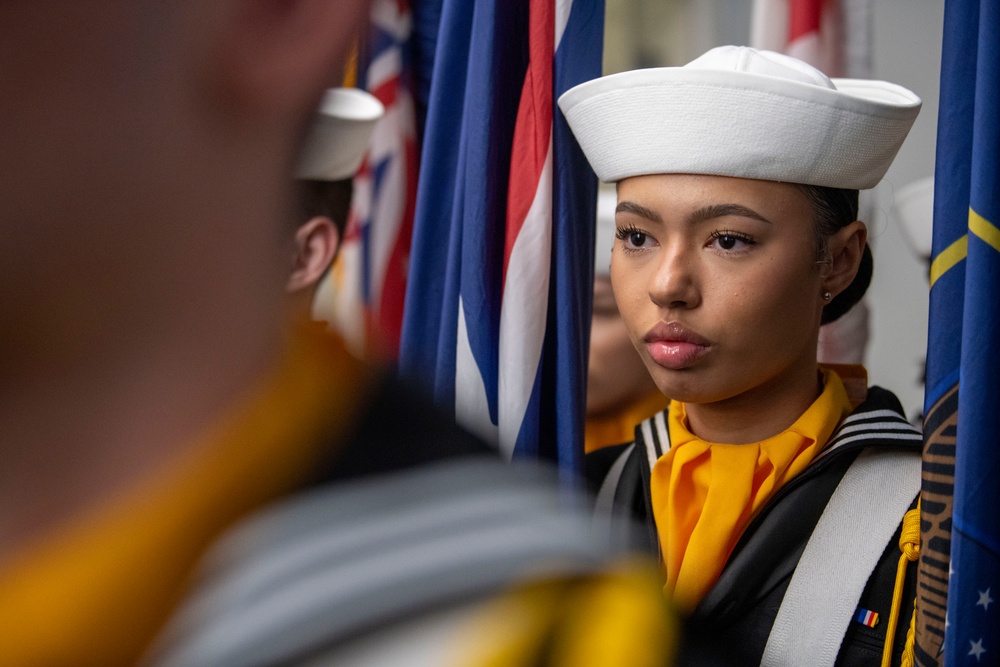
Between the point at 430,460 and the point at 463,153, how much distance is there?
1.04 m

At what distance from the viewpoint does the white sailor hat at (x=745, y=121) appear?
1166 mm

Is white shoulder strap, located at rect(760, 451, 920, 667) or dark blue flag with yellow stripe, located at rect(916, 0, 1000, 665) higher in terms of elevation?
dark blue flag with yellow stripe, located at rect(916, 0, 1000, 665)

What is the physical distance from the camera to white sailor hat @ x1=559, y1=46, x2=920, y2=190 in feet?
3.83

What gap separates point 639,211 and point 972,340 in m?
0.48

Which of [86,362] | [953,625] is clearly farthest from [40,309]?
[953,625]

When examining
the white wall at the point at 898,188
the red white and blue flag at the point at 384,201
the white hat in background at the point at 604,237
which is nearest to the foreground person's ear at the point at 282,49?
the red white and blue flag at the point at 384,201

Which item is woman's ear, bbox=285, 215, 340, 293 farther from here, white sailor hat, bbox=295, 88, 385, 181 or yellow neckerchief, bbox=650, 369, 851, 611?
yellow neckerchief, bbox=650, 369, 851, 611

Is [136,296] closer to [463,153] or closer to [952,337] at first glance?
[952,337]

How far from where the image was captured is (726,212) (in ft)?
3.83

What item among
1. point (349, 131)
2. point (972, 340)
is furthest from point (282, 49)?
point (349, 131)

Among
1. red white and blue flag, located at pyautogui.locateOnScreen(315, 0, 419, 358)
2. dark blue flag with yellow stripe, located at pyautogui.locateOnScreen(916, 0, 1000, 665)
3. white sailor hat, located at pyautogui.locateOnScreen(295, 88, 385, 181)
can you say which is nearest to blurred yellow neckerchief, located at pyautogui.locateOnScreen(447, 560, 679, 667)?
dark blue flag with yellow stripe, located at pyautogui.locateOnScreen(916, 0, 1000, 665)

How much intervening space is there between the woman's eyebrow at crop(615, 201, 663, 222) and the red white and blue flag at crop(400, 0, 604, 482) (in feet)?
0.33

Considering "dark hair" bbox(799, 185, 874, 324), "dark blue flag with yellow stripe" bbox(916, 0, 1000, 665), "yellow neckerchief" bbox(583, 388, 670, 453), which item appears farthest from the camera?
"yellow neckerchief" bbox(583, 388, 670, 453)

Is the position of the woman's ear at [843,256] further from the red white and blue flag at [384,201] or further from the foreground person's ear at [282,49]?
the foreground person's ear at [282,49]
